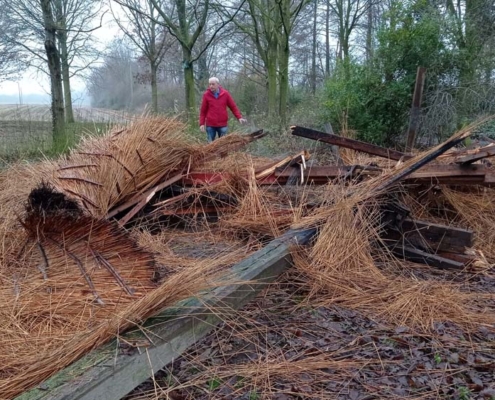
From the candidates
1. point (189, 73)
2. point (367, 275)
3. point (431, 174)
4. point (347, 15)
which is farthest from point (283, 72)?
point (367, 275)

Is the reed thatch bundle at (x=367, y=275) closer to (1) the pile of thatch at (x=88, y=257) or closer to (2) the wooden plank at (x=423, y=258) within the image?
(2) the wooden plank at (x=423, y=258)

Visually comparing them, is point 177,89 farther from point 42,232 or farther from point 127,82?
point 42,232

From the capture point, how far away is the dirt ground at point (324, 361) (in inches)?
88.6

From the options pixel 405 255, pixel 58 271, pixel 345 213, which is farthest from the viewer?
pixel 405 255

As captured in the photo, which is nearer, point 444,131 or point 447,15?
point 444,131

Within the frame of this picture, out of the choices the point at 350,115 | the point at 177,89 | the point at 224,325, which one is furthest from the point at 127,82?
the point at 224,325

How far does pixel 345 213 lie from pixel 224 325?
65.1 inches

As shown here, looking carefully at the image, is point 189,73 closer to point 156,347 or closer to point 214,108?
point 214,108

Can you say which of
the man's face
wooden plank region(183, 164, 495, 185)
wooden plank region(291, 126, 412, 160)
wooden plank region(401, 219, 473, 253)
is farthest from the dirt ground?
the man's face

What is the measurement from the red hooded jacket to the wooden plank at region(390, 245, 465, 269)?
497 centimetres

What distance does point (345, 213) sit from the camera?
383cm

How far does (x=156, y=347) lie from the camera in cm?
199

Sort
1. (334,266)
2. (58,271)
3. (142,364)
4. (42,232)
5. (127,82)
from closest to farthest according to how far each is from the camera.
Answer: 1. (142,364)
2. (58,271)
3. (42,232)
4. (334,266)
5. (127,82)

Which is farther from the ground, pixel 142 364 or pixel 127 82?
pixel 127 82
